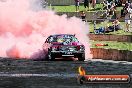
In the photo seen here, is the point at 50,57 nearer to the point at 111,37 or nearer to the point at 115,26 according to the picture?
the point at 111,37

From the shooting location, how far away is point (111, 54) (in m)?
30.9

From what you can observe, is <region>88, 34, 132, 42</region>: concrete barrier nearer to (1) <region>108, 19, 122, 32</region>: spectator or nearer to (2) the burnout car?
(1) <region>108, 19, 122, 32</region>: spectator

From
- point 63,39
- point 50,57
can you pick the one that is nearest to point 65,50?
point 50,57

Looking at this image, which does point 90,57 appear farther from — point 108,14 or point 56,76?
point 56,76

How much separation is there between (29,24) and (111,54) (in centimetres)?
873

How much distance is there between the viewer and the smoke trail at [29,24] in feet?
118

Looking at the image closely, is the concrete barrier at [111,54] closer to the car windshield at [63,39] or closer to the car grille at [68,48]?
the car windshield at [63,39]

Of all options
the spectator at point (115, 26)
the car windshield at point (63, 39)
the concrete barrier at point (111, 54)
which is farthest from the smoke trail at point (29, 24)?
the car windshield at point (63, 39)

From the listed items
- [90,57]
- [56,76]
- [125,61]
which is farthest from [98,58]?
[56,76]

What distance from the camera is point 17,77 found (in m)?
19.2

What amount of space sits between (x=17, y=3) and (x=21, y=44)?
641 centimetres

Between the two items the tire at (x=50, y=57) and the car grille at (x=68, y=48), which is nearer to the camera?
the car grille at (x=68, y=48)

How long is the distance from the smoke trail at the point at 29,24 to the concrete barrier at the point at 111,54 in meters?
2.50

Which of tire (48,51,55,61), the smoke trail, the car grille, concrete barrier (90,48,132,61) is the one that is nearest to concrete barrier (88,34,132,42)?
the smoke trail
